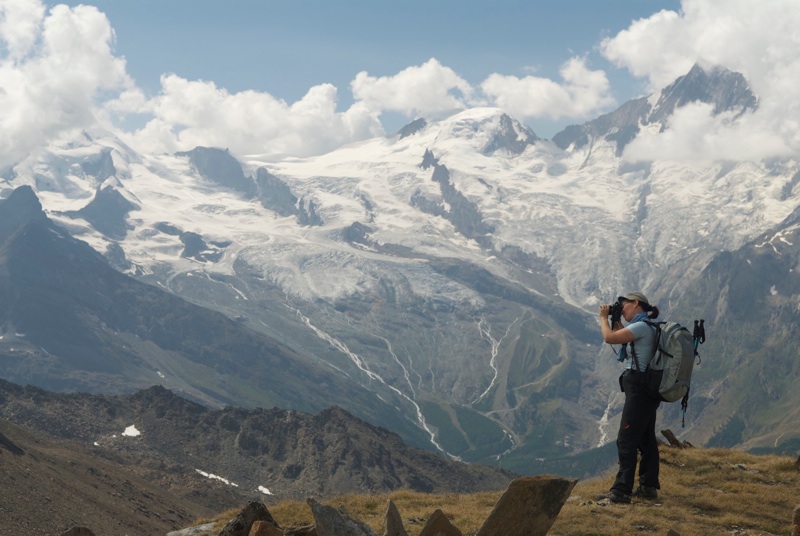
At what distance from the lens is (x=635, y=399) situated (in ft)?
77.0

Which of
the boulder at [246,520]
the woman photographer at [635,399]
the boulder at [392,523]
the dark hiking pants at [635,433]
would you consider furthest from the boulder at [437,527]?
the dark hiking pants at [635,433]

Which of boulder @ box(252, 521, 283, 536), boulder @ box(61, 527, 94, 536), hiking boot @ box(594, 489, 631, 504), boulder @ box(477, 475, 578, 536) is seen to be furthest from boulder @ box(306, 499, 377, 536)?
hiking boot @ box(594, 489, 631, 504)

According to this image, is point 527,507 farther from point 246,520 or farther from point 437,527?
point 246,520

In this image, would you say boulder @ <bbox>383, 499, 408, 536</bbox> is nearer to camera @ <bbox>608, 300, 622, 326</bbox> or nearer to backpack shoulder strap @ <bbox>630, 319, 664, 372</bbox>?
backpack shoulder strap @ <bbox>630, 319, 664, 372</bbox>

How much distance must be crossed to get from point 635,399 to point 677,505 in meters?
3.59

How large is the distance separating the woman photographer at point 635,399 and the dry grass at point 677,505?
0.64m

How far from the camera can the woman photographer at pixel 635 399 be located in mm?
22984

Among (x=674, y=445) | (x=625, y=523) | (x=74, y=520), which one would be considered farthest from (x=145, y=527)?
(x=625, y=523)

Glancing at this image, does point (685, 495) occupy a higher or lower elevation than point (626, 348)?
lower

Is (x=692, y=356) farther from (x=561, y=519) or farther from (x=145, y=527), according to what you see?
(x=145, y=527)

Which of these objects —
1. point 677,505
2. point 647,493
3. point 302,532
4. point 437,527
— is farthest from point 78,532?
point 677,505

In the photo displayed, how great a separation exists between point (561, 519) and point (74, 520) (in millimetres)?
119102

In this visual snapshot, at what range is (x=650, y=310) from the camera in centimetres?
2384

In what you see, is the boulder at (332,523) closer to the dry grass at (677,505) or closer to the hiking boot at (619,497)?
the dry grass at (677,505)
